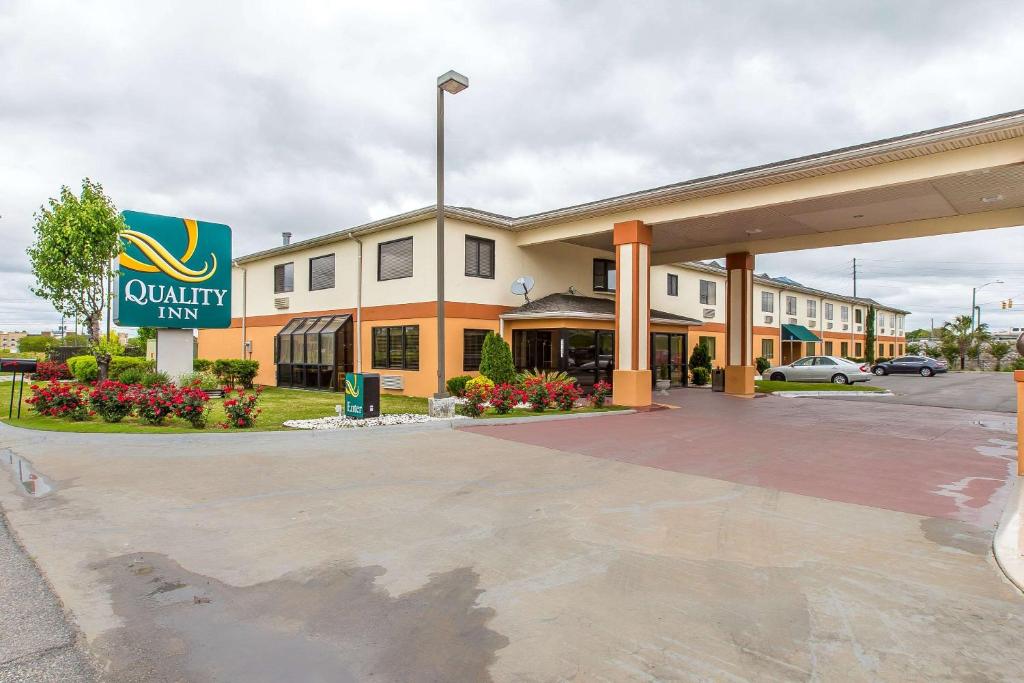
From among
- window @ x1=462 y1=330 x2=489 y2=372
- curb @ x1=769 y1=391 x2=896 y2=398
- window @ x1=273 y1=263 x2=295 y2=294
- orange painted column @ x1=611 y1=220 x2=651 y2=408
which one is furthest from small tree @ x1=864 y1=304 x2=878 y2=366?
window @ x1=273 y1=263 x2=295 y2=294

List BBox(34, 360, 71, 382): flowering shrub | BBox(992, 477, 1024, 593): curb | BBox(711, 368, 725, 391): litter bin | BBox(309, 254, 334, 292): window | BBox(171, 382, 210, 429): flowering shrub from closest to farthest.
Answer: BBox(992, 477, 1024, 593): curb, BBox(171, 382, 210, 429): flowering shrub, BBox(309, 254, 334, 292): window, BBox(711, 368, 725, 391): litter bin, BBox(34, 360, 71, 382): flowering shrub

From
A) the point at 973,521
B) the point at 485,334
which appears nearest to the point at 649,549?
the point at 973,521

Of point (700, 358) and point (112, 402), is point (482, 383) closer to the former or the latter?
point (112, 402)

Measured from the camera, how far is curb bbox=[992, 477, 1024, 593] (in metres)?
4.34

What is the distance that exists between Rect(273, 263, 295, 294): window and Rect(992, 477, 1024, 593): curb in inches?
956

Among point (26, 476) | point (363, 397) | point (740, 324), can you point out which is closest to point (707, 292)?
point (740, 324)

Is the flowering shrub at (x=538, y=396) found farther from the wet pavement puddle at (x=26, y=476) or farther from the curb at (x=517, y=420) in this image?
the wet pavement puddle at (x=26, y=476)

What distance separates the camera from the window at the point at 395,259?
1892 cm

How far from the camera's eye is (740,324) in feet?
72.2

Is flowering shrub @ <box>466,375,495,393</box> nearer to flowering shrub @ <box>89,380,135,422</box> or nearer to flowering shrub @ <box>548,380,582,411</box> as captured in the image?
flowering shrub @ <box>548,380,582,411</box>

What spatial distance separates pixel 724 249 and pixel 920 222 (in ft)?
20.8

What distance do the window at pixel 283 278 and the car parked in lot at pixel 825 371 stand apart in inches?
993

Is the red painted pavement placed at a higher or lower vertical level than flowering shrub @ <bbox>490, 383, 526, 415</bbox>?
lower

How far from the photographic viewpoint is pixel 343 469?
8242 millimetres
